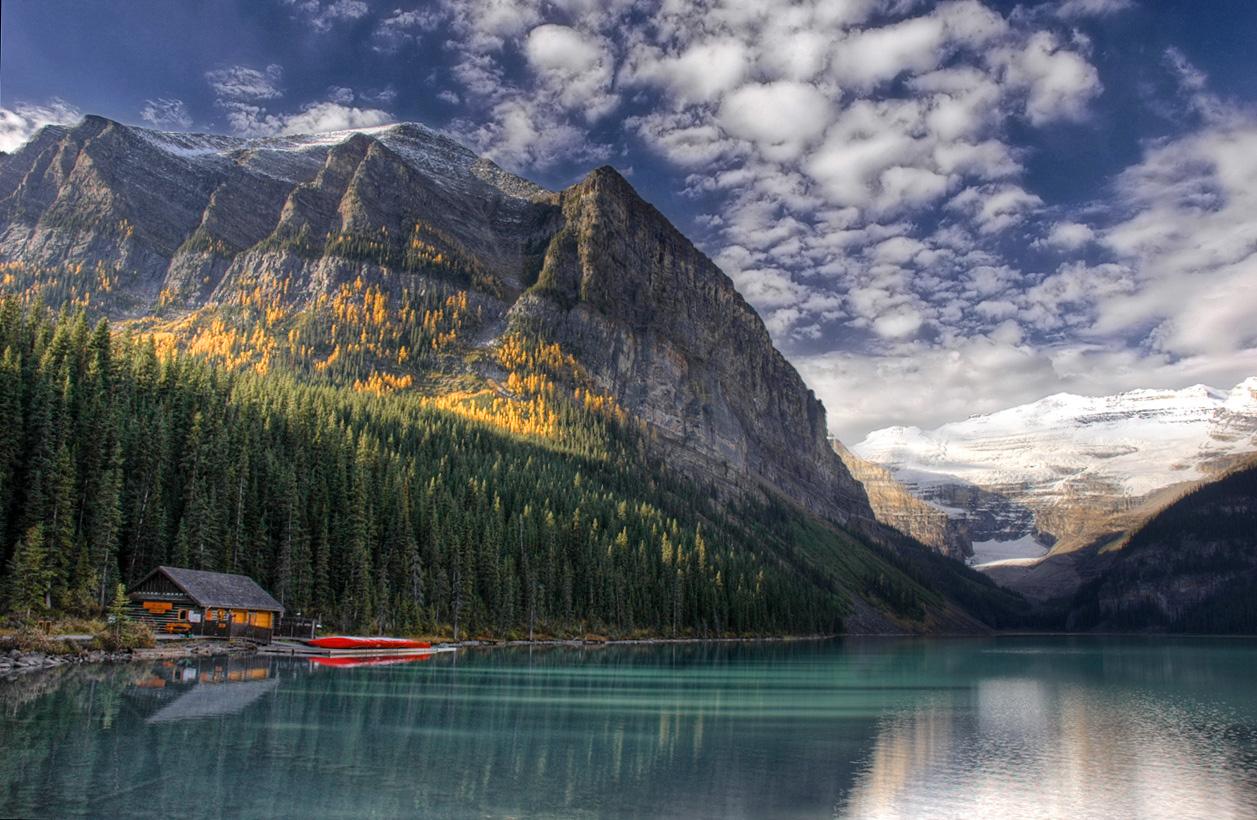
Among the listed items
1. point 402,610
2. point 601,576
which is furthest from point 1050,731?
point 601,576

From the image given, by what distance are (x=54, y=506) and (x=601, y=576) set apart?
73164 mm

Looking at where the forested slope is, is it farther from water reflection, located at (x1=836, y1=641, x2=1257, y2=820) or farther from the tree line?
water reflection, located at (x1=836, y1=641, x2=1257, y2=820)

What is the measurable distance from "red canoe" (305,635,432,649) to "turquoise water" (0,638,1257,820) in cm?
1315

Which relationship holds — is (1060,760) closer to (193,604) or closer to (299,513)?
(193,604)

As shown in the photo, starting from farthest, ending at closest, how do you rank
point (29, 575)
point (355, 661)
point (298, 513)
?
point (298, 513) → point (355, 661) → point (29, 575)

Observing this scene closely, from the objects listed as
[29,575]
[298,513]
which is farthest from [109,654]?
[298,513]

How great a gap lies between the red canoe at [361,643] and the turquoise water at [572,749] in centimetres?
1315

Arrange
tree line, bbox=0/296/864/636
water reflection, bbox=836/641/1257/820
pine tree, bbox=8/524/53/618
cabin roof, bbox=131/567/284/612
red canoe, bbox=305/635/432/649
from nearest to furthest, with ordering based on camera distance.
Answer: water reflection, bbox=836/641/1257/820
pine tree, bbox=8/524/53/618
cabin roof, bbox=131/567/284/612
tree line, bbox=0/296/864/636
red canoe, bbox=305/635/432/649

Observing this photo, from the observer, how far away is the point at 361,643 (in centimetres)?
7262

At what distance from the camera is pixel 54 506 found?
65.2 metres

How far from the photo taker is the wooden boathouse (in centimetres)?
6694

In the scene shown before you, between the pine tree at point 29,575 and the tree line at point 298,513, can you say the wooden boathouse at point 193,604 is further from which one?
the pine tree at point 29,575

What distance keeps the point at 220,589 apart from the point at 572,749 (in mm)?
51750

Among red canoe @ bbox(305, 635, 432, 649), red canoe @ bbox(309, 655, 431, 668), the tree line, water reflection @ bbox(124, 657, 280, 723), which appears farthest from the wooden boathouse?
water reflection @ bbox(124, 657, 280, 723)
